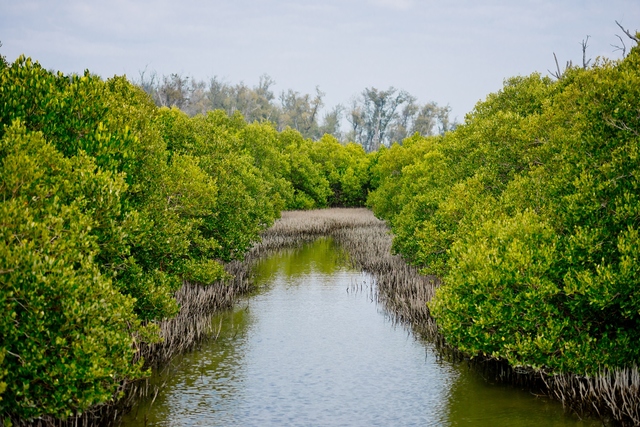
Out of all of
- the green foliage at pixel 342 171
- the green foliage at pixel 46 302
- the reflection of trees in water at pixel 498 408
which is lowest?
the reflection of trees in water at pixel 498 408

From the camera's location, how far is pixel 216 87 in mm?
101938

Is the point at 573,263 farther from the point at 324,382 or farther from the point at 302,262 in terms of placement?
the point at 302,262

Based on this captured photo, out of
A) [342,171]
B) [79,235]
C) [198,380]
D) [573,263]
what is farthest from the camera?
[342,171]

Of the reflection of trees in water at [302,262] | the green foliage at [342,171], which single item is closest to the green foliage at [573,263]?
the reflection of trees in water at [302,262]

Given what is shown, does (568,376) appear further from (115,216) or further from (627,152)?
(115,216)

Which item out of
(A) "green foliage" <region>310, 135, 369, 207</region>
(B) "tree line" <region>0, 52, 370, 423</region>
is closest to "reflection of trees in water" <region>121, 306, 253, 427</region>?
(B) "tree line" <region>0, 52, 370, 423</region>

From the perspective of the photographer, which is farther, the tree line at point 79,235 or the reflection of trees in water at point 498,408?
the reflection of trees in water at point 498,408

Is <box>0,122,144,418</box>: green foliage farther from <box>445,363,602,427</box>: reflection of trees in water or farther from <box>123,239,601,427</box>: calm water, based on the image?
<box>445,363,602,427</box>: reflection of trees in water

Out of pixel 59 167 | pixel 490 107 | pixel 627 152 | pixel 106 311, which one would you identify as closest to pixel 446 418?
pixel 627 152

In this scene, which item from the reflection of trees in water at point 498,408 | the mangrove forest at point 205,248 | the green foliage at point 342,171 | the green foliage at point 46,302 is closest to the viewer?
Answer: the green foliage at point 46,302

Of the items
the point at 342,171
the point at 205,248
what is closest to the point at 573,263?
the point at 205,248

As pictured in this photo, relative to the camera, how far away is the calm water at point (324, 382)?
35.8 feet

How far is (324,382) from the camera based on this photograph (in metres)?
12.9

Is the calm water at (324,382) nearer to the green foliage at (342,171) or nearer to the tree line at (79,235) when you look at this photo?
the tree line at (79,235)
